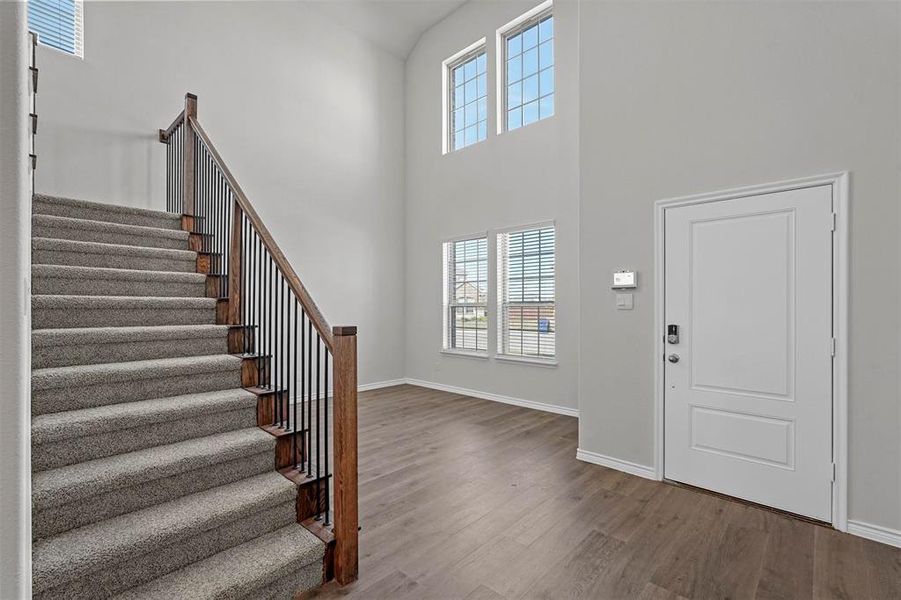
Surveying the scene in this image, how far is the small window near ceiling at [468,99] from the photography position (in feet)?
20.6

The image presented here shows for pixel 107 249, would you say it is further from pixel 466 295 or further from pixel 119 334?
pixel 466 295

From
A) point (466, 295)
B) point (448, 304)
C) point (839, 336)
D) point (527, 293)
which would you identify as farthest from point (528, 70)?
point (839, 336)

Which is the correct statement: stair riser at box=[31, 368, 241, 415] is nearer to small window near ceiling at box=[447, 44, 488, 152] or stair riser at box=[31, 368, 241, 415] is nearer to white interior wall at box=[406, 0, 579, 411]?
white interior wall at box=[406, 0, 579, 411]

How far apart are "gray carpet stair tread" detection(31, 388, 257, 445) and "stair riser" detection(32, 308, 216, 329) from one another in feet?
2.46

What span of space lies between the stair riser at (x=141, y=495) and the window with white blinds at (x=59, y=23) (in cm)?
444

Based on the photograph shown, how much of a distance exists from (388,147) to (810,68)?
5.45 meters

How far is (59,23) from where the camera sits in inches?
163

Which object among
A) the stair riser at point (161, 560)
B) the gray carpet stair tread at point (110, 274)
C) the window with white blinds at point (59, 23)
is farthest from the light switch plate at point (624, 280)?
the window with white blinds at point (59, 23)

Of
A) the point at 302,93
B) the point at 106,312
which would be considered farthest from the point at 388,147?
the point at 106,312

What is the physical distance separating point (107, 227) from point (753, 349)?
4831mm

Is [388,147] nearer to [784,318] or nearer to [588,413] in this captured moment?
[588,413]

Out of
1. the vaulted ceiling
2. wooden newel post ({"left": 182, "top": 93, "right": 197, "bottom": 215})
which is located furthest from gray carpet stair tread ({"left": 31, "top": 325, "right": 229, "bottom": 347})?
the vaulted ceiling

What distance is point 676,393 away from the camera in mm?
3236

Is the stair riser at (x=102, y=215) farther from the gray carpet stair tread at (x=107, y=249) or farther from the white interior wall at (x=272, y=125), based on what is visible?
the white interior wall at (x=272, y=125)
